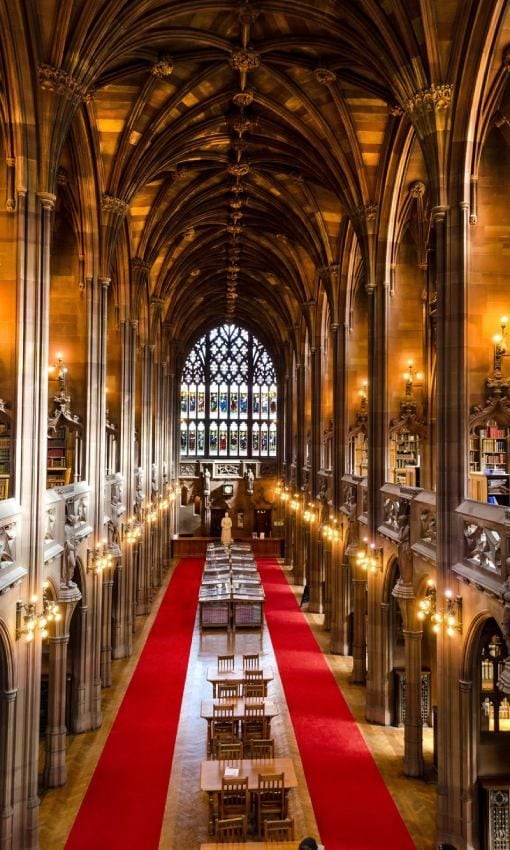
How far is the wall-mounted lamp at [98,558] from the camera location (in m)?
15.2

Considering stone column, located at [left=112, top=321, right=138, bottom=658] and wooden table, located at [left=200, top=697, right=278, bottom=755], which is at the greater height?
stone column, located at [left=112, top=321, right=138, bottom=658]

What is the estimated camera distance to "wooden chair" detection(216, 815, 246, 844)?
9805 mm

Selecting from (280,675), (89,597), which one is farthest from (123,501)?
(280,675)

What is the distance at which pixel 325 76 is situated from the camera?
1505 centimetres

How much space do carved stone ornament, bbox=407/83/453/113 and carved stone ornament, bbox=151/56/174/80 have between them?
6275mm

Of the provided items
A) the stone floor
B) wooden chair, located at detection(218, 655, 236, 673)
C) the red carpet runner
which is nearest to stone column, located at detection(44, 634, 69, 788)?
the stone floor

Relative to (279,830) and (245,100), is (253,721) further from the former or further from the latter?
(245,100)

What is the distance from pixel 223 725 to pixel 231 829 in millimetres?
3589

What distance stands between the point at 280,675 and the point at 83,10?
15351mm

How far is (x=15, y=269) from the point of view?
34.0 ft

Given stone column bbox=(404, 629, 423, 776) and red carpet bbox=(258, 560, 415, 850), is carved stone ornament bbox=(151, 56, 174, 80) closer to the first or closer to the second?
stone column bbox=(404, 629, 423, 776)

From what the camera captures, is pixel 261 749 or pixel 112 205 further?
pixel 112 205

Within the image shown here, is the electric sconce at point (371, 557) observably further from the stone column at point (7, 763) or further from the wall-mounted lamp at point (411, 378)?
the stone column at point (7, 763)

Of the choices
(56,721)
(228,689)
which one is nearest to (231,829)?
(56,721)
